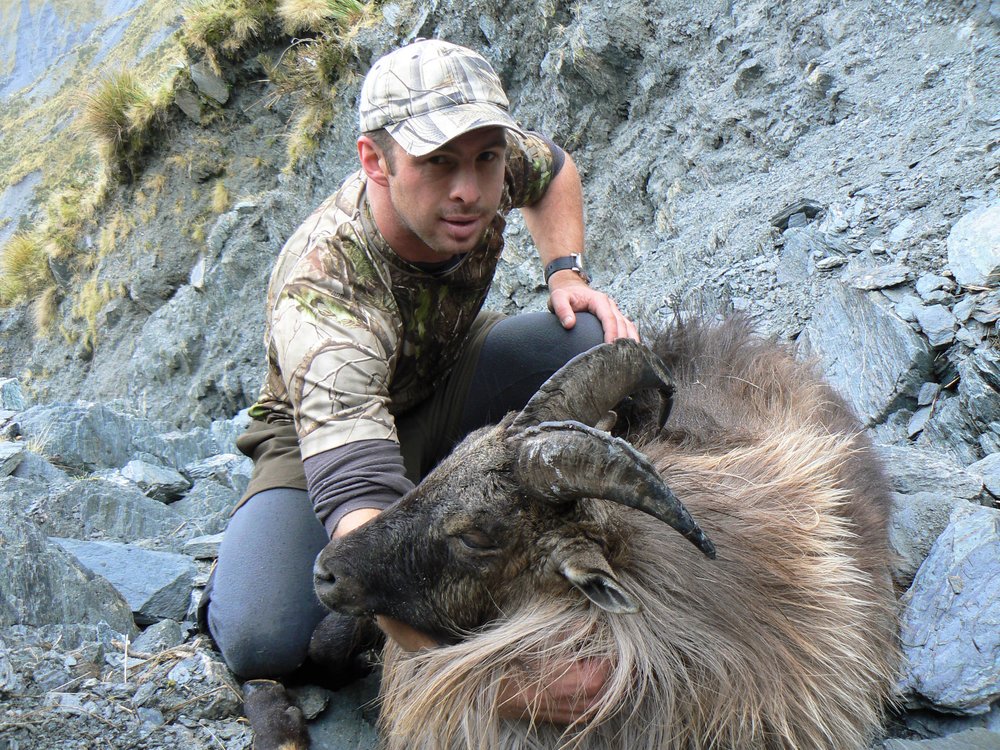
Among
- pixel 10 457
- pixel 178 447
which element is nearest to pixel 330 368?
pixel 10 457

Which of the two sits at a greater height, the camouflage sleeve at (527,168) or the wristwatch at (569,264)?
the camouflage sleeve at (527,168)

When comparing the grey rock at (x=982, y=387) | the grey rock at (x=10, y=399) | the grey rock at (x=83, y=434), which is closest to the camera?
the grey rock at (x=982, y=387)

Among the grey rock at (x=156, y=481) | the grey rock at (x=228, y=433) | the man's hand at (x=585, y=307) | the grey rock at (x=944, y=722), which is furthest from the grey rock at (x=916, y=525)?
the grey rock at (x=228, y=433)

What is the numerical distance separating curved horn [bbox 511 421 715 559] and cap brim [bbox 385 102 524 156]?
1.15 meters

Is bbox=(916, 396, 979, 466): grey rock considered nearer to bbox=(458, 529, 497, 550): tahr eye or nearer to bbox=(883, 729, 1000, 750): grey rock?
bbox=(883, 729, 1000, 750): grey rock

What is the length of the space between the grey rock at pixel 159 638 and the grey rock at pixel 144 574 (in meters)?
0.20

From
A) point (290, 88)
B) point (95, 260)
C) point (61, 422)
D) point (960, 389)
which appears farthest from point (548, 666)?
point (95, 260)

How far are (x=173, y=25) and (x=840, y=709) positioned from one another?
23467 mm

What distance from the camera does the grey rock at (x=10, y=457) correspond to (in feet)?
20.9

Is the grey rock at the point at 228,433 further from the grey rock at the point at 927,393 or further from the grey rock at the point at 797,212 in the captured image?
the grey rock at the point at 927,393

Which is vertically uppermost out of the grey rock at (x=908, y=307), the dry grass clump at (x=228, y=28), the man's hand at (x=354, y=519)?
the dry grass clump at (x=228, y=28)

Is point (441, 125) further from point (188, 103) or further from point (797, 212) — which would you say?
point (188, 103)

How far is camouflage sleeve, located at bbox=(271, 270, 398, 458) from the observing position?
3.23 m

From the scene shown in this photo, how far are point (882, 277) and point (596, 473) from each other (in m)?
3.51
